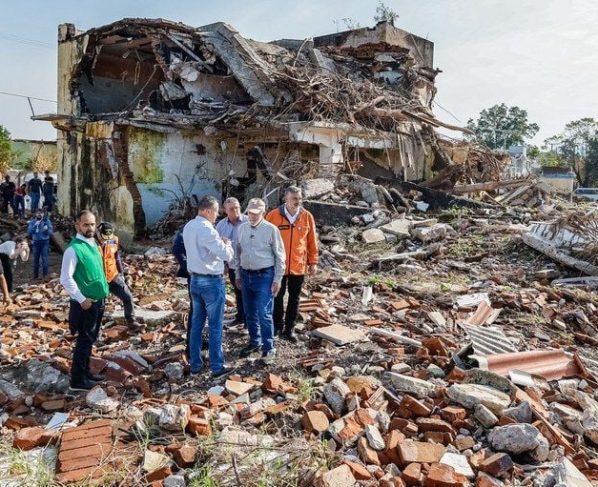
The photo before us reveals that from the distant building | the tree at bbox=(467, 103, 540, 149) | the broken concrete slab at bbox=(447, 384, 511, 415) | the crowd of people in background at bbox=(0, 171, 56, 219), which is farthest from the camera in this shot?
the tree at bbox=(467, 103, 540, 149)

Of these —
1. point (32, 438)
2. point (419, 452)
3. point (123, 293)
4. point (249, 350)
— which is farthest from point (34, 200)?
point (419, 452)

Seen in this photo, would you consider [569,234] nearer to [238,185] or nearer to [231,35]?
[238,185]

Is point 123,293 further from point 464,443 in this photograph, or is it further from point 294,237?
point 464,443

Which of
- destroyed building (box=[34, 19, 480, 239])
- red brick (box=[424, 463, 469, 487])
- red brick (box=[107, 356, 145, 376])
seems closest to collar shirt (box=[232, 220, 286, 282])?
red brick (box=[107, 356, 145, 376])

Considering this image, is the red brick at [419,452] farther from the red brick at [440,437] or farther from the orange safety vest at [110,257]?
the orange safety vest at [110,257]

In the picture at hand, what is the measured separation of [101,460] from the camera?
3.34m

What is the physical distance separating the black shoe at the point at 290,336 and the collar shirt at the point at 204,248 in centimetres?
129

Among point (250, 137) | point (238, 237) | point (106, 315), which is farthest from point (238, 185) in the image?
point (238, 237)

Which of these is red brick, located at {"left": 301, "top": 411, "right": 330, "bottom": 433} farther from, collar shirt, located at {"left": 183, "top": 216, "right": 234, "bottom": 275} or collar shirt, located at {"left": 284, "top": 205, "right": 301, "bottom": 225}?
collar shirt, located at {"left": 284, "top": 205, "right": 301, "bottom": 225}

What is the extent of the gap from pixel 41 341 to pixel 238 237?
113 inches

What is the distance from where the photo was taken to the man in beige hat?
193 inches

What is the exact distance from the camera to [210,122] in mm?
12492

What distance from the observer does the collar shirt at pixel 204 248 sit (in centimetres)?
450

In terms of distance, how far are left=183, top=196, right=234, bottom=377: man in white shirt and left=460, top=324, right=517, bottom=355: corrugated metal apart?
2285 mm
